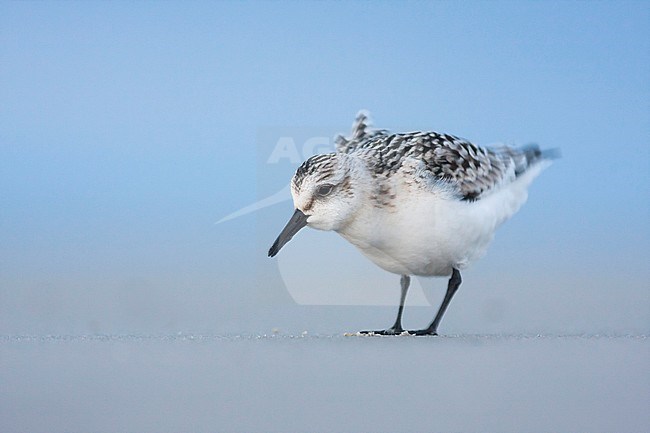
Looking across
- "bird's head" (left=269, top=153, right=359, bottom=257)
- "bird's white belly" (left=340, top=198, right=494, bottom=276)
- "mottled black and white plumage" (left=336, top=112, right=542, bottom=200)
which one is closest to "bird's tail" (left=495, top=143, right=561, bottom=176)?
"mottled black and white plumage" (left=336, top=112, right=542, bottom=200)

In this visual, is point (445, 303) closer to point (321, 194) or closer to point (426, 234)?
point (426, 234)

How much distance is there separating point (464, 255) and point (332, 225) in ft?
3.30

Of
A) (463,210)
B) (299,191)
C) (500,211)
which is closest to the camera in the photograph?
(299,191)

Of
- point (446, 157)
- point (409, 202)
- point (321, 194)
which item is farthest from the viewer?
point (446, 157)

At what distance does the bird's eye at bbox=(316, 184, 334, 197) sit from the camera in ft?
18.5

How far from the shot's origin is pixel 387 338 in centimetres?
588

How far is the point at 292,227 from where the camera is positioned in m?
5.69

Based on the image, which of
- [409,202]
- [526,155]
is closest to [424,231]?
[409,202]

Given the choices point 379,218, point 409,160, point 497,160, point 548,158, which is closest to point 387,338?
point 379,218

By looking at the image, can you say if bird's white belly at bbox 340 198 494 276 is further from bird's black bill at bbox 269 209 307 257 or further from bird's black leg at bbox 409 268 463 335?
bird's black bill at bbox 269 209 307 257

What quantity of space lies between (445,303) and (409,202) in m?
1.02

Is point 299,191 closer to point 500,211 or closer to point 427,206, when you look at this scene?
point 427,206

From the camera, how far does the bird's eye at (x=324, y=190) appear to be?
5.64 metres

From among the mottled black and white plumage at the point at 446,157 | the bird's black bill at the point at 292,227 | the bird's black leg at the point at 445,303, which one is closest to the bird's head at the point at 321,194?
the bird's black bill at the point at 292,227
